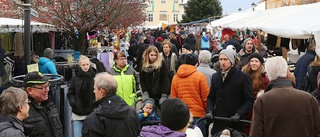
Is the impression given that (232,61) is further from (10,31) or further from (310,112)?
(10,31)

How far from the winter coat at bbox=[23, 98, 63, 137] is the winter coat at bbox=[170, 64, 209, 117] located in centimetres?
207

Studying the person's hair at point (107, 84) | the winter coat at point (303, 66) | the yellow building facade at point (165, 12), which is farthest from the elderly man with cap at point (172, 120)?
the yellow building facade at point (165, 12)

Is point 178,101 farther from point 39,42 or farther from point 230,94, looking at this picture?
point 39,42

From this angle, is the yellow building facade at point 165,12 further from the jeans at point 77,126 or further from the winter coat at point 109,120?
the winter coat at point 109,120

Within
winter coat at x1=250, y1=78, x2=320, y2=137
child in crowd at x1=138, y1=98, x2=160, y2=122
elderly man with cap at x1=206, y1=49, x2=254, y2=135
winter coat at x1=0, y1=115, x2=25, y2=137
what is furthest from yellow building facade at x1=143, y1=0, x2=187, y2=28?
winter coat at x1=0, y1=115, x2=25, y2=137

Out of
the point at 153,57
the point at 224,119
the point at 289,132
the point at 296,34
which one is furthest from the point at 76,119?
the point at 296,34

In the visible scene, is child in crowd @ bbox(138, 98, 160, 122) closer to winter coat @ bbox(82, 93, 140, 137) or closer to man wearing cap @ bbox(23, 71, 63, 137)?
man wearing cap @ bbox(23, 71, 63, 137)

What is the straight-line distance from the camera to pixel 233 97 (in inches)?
216

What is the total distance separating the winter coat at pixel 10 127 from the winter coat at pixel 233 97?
286 cm

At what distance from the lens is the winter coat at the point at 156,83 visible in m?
6.97

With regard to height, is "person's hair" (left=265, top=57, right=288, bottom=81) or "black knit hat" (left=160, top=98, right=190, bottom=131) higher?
"person's hair" (left=265, top=57, right=288, bottom=81)

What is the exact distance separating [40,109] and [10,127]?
1.16m

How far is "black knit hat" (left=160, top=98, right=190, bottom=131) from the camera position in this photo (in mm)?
3258

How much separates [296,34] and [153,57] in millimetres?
2682
